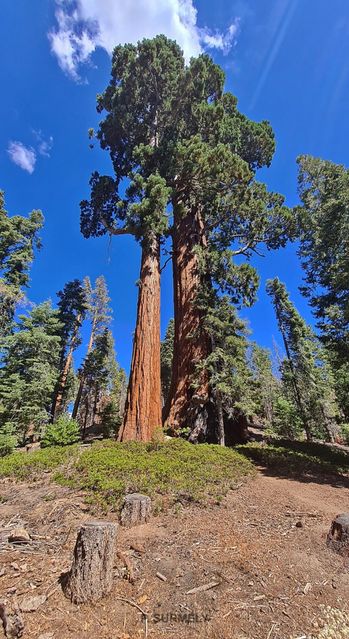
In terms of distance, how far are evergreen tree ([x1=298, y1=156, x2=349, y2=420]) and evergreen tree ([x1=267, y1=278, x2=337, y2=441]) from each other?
5.58 meters

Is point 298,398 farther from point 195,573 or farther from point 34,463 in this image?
point 195,573

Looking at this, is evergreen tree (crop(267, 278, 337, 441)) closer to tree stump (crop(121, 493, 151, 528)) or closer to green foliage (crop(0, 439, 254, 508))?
green foliage (crop(0, 439, 254, 508))

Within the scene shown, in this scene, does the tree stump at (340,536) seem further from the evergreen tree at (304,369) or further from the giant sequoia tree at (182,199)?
the evergreen tree at (304,369)

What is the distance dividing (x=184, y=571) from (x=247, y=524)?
5.64 ft

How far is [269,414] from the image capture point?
3253cm

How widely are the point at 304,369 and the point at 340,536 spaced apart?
1757 cm

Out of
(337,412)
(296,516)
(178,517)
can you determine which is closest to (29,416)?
(178,517)

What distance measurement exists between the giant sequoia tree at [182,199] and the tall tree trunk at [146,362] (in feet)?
0.13

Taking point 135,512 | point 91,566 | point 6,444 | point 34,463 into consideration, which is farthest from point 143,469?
point 6,444

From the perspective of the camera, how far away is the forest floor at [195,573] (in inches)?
96.3

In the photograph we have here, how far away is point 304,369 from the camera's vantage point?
19.8 metres

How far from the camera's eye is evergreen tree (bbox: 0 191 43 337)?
15602 mm

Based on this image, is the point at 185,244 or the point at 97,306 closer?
the point at 185,244

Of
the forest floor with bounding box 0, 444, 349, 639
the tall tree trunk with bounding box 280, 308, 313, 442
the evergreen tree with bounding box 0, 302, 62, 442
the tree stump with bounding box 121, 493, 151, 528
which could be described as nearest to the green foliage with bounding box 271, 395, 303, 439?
the tall tree trunk with bounding box 280, 308, 313, 442
